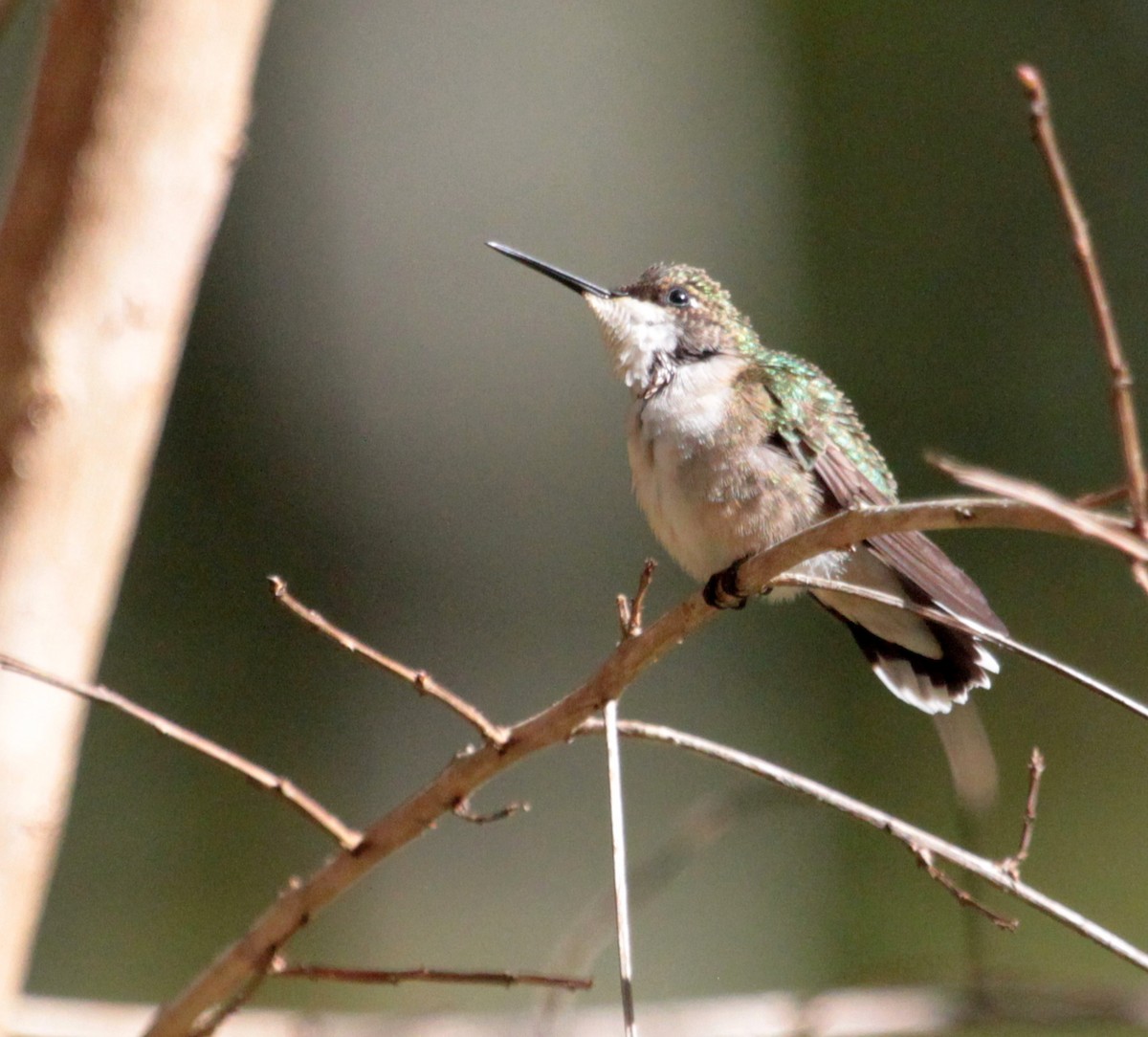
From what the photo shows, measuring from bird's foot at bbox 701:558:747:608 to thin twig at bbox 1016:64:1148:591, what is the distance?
108cm

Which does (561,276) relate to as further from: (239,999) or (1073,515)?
(1073,515)

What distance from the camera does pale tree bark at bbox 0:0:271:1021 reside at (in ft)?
6.18

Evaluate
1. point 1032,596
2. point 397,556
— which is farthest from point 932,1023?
point 397,556

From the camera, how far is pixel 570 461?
8.30 m

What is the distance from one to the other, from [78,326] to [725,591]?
40.6 inches

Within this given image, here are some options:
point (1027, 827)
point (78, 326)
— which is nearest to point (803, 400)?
point (1027, 827)

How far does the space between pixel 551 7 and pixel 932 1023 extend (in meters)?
8.79

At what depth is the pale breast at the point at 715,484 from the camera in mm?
2602

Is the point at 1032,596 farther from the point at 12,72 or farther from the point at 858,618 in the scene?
the point at 12,72

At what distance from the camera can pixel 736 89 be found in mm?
9641

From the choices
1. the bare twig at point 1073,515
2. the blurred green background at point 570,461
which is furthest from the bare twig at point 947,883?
the blurred green background at point 570,461

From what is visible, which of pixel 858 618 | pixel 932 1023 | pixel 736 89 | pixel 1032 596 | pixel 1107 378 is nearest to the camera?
pixel 1107 378

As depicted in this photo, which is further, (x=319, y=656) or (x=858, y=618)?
(x=319, y=656)

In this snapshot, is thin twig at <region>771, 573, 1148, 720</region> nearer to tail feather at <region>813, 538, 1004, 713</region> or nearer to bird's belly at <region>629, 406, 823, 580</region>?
bird's belly at <region>629, 406, 823, 580</region>
